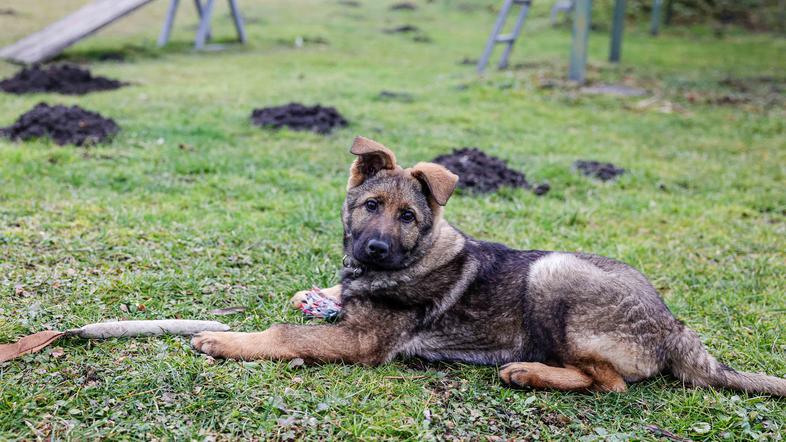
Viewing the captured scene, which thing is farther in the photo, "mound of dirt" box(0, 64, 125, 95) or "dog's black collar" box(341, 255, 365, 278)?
"mound of dirt" box(0, 64, 125, 95)

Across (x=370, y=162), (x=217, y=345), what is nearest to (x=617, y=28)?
(x=370, y=162)

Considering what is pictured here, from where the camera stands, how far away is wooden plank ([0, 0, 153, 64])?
49.1ft

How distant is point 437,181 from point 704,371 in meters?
2.14

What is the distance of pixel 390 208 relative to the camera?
457 centimetres

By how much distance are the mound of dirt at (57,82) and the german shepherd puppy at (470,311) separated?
32.7 ft

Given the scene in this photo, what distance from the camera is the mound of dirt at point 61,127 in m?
8.69

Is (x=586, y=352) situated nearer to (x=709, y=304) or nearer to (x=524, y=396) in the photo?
(x=524, y=396)

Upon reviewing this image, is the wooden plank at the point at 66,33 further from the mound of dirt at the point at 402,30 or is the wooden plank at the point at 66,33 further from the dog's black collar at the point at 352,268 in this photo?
the dog's black collar at the point at 352,268

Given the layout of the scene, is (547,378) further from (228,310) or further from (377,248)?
(228,310)

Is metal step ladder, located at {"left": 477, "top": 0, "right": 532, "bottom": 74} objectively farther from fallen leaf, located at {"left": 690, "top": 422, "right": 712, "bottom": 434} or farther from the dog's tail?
fallen leaf, located at {"left": 690, "top": 422, "right": 712, "bottom": 434}

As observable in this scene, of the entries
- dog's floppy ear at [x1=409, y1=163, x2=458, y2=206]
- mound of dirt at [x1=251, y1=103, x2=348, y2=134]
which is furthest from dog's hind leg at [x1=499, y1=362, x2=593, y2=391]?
mound of dirt at [x1=251, y1=103, x2=348, y2=134]

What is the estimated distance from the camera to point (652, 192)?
8.61 m

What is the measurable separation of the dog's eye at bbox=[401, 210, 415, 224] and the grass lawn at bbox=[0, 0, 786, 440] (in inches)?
40.5

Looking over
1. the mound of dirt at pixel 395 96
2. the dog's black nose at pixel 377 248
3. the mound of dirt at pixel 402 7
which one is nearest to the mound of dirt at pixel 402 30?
the mound of dirt at pixel 402 7
